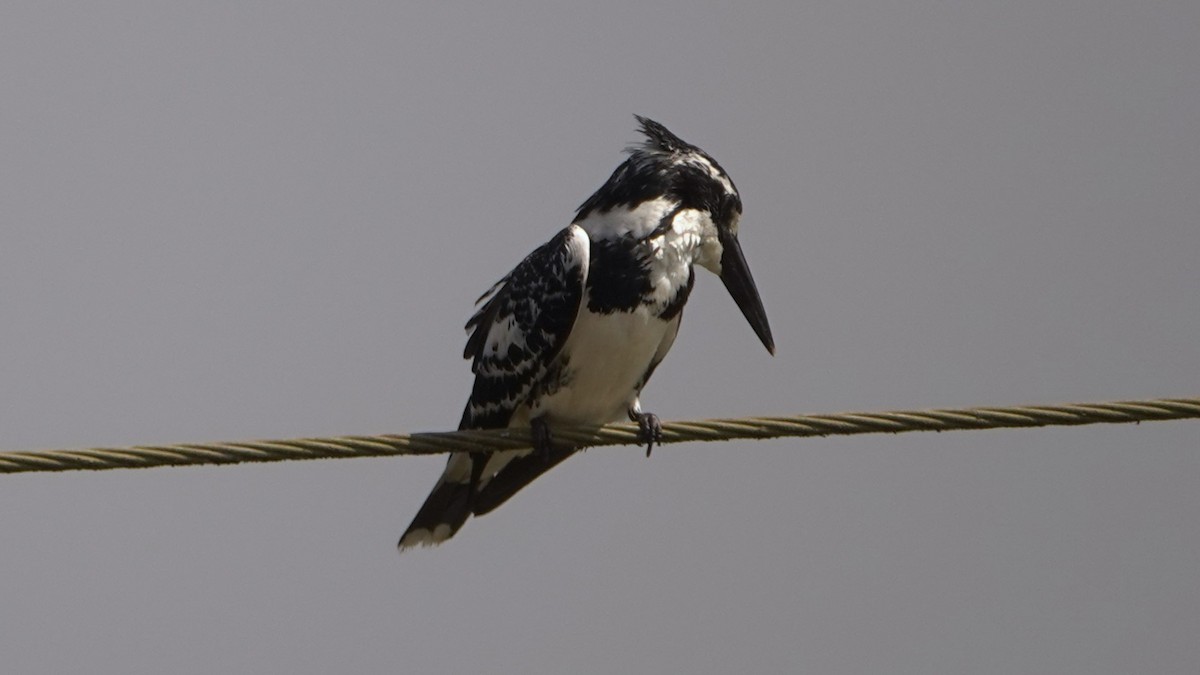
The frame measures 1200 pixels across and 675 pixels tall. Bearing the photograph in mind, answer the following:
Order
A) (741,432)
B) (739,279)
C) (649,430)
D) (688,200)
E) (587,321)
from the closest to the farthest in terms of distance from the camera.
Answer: (741,432), (649,430), (587,321), (688,200), (739,279)

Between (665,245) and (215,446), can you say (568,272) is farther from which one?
(215,446)

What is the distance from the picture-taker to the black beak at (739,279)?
730cm

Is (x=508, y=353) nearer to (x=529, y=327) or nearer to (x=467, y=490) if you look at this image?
(x=529, y=327)

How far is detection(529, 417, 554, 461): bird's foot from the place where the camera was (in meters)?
6.45

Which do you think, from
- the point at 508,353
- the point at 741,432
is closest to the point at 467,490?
the point at 508,353

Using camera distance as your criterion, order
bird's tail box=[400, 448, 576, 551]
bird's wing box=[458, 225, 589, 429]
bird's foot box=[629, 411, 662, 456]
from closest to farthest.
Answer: bird's foot box=[629, 411, 662, 456] → bird's wing box=[458, 225, 589, 429] → bird's tail box=[400, 448, 576, 551]

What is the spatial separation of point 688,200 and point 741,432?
2097 mm

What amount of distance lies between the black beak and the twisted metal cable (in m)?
2.08

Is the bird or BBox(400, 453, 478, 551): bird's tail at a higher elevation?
the bird

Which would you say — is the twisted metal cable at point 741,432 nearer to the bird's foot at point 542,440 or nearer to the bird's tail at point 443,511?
the bird's foot at point 542,440

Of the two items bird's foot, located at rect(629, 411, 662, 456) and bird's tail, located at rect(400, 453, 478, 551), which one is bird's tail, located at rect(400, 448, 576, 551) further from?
bird's foot, located at rect(629, 411, 662, 456)

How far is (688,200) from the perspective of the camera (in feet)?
23.4

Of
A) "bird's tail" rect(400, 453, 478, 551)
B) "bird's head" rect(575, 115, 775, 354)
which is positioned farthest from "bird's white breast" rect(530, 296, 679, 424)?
"bird's tail" rect(400, 453, 478, 551)

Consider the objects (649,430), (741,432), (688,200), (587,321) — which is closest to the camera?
(741,432)
